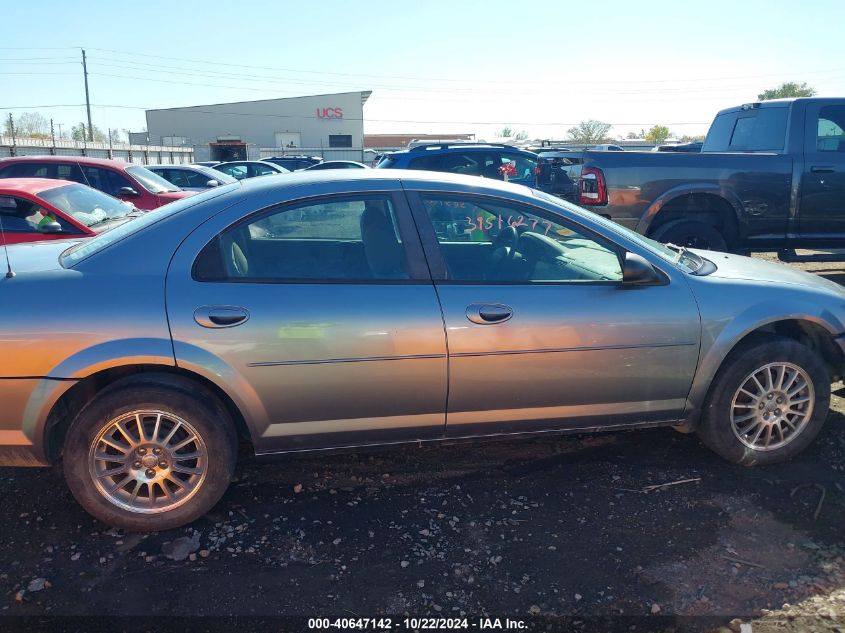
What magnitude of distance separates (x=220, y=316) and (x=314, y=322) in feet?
1.41

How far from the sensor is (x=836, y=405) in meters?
4.52

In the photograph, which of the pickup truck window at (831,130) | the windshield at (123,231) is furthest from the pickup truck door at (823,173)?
the windshield at (123,231)

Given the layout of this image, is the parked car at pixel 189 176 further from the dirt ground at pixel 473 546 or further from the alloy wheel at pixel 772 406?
the alloy wheel at pixel 772 406

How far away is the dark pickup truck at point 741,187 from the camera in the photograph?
688 centimetres

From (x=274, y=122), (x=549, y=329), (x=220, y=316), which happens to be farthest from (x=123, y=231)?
(x=274, y=122)

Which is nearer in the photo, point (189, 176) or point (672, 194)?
point (672, 194)

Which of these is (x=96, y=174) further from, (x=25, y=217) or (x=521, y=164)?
(x=521, y=164)

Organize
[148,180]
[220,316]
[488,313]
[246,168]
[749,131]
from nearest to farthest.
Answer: [220,316], [488,313], [749,131], [148,180], [246,168]

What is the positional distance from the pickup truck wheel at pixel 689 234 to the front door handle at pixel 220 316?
537 centimetres

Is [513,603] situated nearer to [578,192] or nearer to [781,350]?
[781,350]

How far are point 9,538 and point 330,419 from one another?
1620mm

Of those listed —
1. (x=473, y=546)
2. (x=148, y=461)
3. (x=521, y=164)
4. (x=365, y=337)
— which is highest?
(x=521, y=164)

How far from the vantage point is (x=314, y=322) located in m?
3.02

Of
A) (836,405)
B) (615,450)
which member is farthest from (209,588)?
(836,405)
